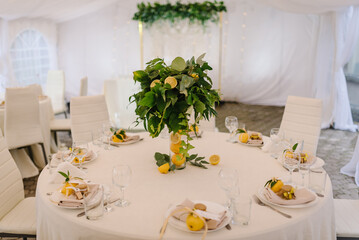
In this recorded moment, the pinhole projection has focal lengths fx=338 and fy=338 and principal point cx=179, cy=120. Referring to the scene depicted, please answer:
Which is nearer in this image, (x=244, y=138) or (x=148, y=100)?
(x=148, y=100)

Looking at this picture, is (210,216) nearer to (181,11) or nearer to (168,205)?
(168,205)

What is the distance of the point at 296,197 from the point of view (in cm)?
180

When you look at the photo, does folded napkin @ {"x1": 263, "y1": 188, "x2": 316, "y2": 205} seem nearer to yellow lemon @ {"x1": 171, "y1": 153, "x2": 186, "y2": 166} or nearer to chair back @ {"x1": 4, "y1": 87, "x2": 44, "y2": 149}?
yellow lemon @ {"x1": 171, "y1": 153, "x2": 186, "y2": 166}

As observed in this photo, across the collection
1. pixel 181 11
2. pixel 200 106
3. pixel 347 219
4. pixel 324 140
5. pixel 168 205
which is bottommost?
pixel 324 140

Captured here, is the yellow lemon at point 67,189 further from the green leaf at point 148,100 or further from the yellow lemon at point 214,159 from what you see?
the yellow lemon at point 214,159

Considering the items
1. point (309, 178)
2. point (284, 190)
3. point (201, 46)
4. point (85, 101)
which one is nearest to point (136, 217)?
point (284, 190)

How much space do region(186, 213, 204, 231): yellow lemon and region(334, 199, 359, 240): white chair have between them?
1105 millimetres

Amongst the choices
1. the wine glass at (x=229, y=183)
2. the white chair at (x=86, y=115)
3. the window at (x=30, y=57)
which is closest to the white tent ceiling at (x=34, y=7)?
the window at (x=30, y=57)

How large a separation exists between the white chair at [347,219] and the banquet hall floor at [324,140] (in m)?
1.35

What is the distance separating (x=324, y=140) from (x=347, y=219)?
372 cm

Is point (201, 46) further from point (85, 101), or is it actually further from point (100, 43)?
point (85, 101)

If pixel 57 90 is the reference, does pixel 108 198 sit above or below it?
below

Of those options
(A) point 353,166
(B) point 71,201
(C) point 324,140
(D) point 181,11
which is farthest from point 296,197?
(D) point 181,11

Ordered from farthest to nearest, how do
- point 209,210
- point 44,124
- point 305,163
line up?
point 44,124 < point 305,163 < point 209,210
